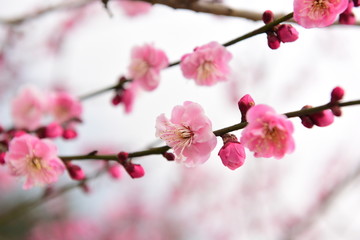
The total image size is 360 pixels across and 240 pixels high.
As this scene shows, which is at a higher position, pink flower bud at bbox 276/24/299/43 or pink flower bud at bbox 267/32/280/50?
pink flower bud at bbox 276/24/299/43

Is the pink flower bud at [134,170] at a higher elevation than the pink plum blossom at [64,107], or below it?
higher

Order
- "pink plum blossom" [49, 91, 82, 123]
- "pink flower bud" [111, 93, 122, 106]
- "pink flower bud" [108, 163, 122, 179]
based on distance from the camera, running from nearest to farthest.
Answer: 1. "pink flower bud" [111, 93, 122, 106]
2. "pink flower bud" [108, 163, 122, 179]
3. "pink plum blossom" [49, 91, 82, 123]

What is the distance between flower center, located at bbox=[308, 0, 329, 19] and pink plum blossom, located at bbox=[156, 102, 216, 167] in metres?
0.43

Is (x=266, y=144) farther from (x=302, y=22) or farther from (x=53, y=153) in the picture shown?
(x=53, y=153)

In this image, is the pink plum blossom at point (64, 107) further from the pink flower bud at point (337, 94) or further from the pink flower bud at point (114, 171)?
the pink flower bud at point (337, 94)

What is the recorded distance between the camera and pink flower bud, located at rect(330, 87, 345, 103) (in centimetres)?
86

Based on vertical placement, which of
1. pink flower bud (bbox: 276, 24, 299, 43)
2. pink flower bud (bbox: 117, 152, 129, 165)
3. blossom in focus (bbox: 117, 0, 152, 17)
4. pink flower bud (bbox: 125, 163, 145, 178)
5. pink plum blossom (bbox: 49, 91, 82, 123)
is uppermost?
pink flower bud (bbox: 276, 24, 299, 43)

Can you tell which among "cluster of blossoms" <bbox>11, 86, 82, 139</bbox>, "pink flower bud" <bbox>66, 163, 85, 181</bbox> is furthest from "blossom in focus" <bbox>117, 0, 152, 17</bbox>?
"pink flower bud" <bbox>66, 163, 85, 181</bbox>

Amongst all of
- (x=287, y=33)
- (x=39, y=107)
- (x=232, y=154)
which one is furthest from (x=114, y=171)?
(x=287, y=33)

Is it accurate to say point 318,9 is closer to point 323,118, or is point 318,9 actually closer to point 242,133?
point 323,118

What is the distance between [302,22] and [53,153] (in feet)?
2.89

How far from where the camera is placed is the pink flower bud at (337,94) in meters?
0.86

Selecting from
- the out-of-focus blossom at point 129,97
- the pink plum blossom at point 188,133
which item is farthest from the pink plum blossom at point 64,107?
the pink plum blossom at point 188,133

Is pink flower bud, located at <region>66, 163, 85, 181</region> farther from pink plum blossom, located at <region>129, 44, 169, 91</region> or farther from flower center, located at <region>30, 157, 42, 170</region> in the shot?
pink plum blossom, located at <region>129, 44, 169, 91</region>
